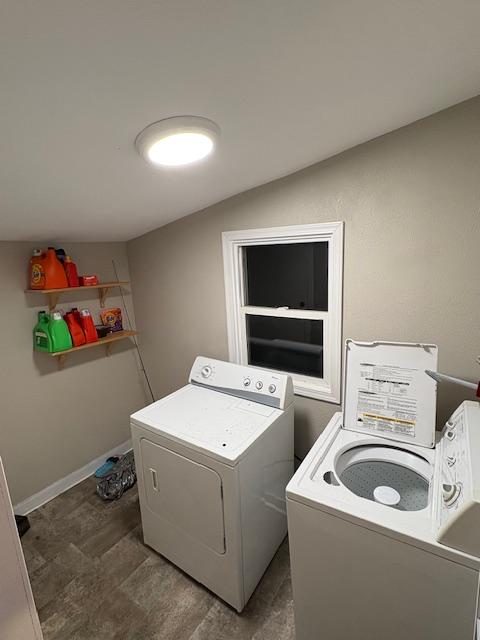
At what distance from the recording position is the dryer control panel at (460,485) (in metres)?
0.89

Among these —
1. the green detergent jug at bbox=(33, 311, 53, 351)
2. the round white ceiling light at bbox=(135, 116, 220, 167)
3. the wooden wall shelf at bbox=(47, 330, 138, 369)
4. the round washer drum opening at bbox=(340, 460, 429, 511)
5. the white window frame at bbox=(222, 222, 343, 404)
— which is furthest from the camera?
the wooden wall shelf at bbox=(47, 330, 138, 369)

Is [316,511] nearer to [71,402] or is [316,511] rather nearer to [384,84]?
[384,84]

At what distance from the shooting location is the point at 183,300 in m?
2.40

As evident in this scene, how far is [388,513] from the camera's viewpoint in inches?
42.4

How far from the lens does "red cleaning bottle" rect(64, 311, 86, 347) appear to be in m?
2.17

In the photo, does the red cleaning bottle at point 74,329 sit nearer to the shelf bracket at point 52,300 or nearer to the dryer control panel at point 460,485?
the shelf bracket at point 52,300

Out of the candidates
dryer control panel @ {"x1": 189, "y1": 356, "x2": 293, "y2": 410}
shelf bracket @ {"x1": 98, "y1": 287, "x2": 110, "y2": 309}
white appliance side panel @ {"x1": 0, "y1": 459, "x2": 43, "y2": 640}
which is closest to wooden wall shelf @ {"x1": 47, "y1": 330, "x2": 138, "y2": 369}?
shelf bracket @ {"x1": 98, "y1": 287, "x2": 110, "y2": 309}

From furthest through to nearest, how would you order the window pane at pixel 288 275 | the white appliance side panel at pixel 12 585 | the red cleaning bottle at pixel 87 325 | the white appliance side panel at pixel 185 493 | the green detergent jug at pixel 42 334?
the red cleaning bottle at pixel 87 325 < the green detergent jug at pixel 42 334 < the window pane at pixel 288 275 < the white appliance side panel at pixel 185 493 < the white appliance side panel at pixel 12 585

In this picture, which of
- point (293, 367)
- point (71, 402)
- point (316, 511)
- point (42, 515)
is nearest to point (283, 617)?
point (316, 511)

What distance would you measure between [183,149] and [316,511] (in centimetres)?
145

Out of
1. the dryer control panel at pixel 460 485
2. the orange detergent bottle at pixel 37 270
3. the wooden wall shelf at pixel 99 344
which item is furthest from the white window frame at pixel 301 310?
the orange detergent bottle at pixel 37 270

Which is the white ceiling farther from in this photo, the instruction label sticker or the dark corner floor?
the dark corner floor

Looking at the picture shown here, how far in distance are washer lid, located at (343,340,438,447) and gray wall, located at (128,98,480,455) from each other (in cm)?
16

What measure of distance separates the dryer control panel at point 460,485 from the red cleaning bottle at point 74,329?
219cm
